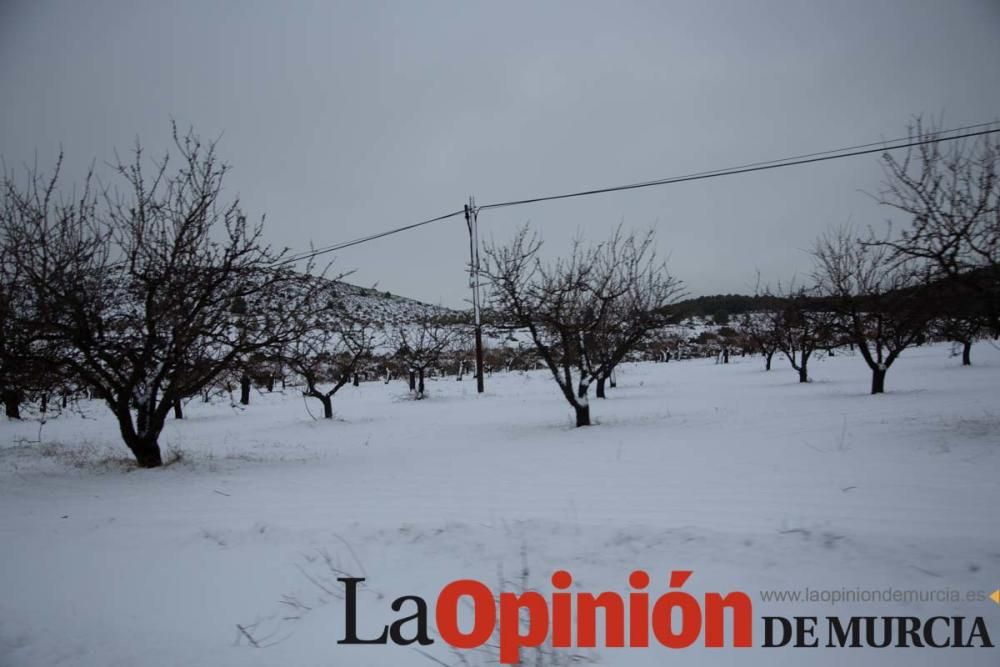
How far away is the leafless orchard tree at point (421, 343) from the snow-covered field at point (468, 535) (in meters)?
16.3

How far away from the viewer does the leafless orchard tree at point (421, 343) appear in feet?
77.1

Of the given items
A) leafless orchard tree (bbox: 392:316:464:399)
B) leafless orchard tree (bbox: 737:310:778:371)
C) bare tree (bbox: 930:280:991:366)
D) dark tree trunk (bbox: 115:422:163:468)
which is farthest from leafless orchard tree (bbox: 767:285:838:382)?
dark tree trunk (bbox: 115:422:163:468)

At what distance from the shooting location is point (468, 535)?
3.57 meters

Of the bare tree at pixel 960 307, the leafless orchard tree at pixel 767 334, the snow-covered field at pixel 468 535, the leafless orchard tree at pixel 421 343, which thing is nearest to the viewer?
the snow-covered field at pixel 468 535

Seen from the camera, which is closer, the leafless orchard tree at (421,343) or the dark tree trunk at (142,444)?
the dark tree trunk at (142,444)

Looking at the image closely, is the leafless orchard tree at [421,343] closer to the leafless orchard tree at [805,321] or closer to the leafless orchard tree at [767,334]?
the leafless orchard tree at [805,321]

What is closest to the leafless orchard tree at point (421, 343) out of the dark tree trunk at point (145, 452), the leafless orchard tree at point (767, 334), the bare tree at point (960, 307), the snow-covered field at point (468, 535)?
the dark tree trunk at point (145, 452)

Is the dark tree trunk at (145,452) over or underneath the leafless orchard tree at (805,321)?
underneath

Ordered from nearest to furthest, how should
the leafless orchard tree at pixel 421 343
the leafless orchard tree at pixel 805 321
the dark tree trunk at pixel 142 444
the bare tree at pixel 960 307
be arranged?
the bare tree at pixel 960 307, the dark tree trunk at pixel 142 444, the leafless orchard tree at pixel 805 321, the leafless orchard tree at pixel 421 343

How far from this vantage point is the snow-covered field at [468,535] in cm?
261

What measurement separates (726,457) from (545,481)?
2.60 metres

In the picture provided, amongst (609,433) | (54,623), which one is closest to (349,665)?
(54,623)

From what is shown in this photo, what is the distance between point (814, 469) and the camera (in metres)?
4.85

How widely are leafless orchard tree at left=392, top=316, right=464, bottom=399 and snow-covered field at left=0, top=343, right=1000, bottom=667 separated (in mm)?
16336
